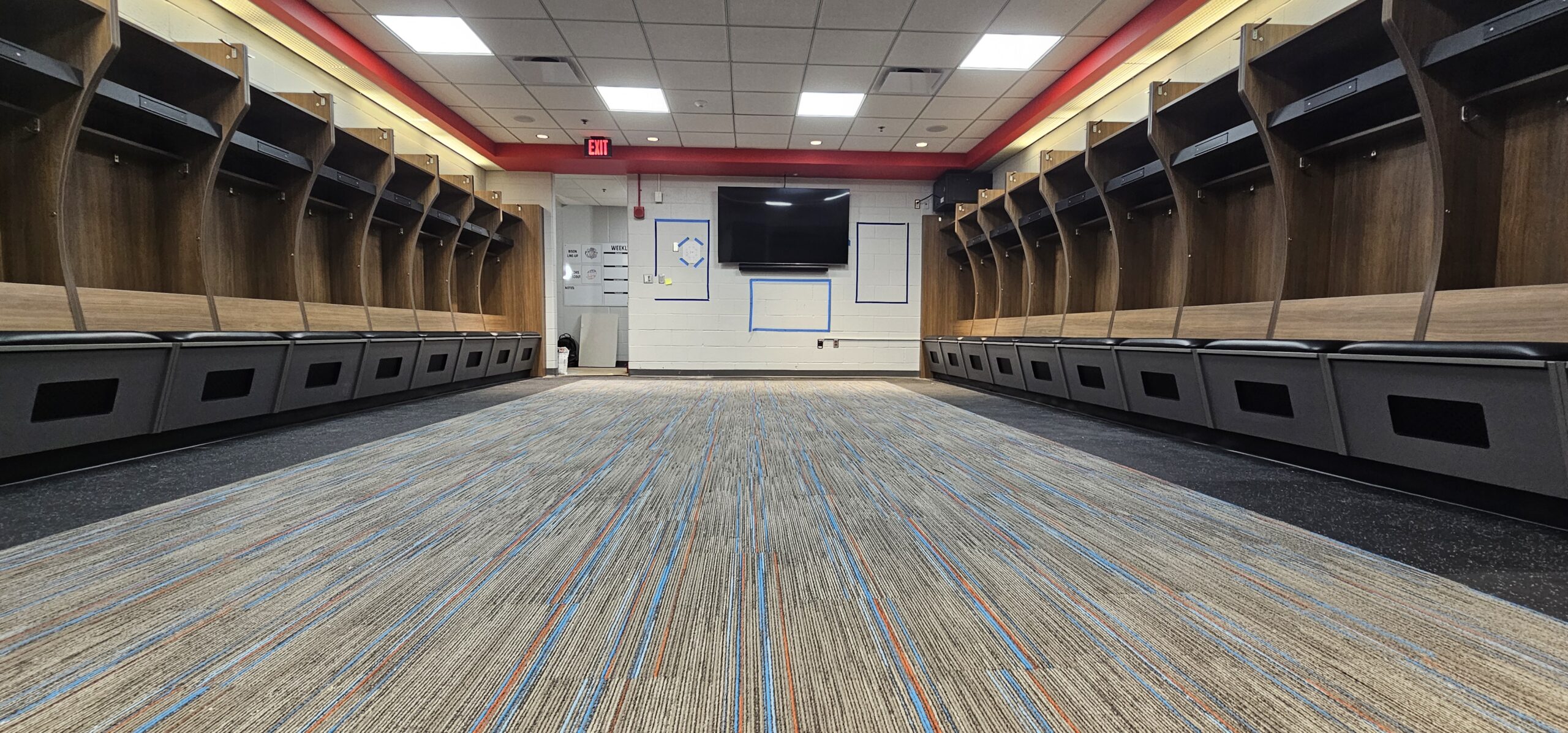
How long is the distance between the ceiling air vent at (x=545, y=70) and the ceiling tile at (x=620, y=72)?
0.11 meters

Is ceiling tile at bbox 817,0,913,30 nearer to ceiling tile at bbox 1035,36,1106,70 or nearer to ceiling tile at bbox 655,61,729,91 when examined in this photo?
ceiling tile at bbox 655,61,729,91

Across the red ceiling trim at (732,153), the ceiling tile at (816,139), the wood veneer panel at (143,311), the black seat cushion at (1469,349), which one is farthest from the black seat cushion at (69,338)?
the ceiling tile at (816,139)

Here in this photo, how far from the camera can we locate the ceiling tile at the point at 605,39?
418cm

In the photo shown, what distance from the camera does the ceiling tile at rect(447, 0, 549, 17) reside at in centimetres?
390

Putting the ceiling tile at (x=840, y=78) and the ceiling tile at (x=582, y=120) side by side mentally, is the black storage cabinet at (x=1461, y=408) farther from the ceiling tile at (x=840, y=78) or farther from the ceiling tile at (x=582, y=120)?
the ceiling tile at (x=582, y=120)

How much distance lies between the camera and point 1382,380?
1.73 m

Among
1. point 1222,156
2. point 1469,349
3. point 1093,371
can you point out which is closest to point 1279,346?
point 1469,349

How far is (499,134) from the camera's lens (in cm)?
650

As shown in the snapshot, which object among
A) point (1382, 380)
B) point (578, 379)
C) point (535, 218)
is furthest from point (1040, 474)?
point (535, 218)

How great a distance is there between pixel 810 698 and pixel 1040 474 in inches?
60.2

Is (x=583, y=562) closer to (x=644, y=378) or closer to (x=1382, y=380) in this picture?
(x=1382, y=380)

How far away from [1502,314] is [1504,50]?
0.89 metres

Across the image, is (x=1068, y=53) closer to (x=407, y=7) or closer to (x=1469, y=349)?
(x=1469, y=349)

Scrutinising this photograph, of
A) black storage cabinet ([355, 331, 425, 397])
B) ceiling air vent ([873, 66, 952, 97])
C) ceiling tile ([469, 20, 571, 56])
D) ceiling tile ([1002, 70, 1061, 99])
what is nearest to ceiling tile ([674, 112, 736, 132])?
ceiling tile ([469, 20, 571, 56])
